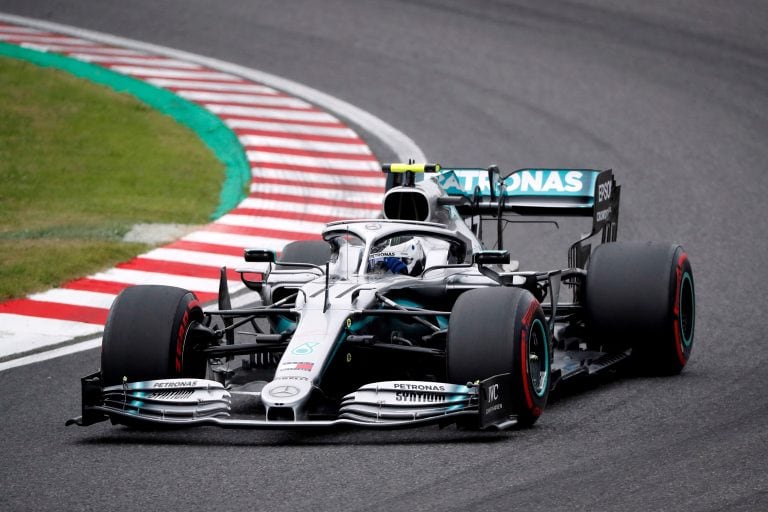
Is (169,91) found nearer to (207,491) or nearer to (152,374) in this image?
(152,374)

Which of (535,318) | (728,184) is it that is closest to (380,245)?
(535,318)

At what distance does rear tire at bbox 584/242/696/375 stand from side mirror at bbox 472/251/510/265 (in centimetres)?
131

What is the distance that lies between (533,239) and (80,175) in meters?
6.61

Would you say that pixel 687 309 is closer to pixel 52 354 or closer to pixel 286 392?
pixel 286 392

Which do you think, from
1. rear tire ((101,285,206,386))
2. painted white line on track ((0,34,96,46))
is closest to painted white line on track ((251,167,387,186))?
painted white line on track ((0,34,96,46))

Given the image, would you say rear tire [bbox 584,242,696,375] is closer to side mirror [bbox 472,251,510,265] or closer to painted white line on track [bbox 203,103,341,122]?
side mirror [bbox 472,251,510,265]

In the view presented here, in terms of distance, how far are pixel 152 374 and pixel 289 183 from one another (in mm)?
8751

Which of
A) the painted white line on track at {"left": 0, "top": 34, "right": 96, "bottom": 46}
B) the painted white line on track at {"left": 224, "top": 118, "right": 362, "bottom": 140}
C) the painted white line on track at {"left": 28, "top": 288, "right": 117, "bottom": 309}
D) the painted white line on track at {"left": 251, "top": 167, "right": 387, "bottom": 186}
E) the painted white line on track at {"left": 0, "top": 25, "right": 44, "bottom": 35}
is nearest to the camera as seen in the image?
the painted white line on track at {"left": 28, "top": 288, "right": 117, "bottom": 309}

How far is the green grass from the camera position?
48.6 ft

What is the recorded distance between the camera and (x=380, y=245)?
411 inches

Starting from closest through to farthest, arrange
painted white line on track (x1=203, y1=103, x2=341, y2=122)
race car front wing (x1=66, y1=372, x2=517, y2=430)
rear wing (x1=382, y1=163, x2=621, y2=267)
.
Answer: race car front wing (x1=66, y1=372, x2=517, y2=430) → rear wing (x1=382, y1=163, x2=621, y2=267) → painted white line on track (x1=203, y1=103, x2=341, y2=122)

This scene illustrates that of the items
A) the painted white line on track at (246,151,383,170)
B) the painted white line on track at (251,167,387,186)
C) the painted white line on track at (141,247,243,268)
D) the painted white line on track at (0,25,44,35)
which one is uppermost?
the painted white line on track at (0,25,44,35)

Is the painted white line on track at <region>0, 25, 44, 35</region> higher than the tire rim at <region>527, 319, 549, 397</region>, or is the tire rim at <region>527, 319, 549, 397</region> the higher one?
the painted white line on track at <region>0, 25, 44, 35</region>

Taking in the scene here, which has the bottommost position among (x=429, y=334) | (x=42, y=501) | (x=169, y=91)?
(x=42, y=501)
